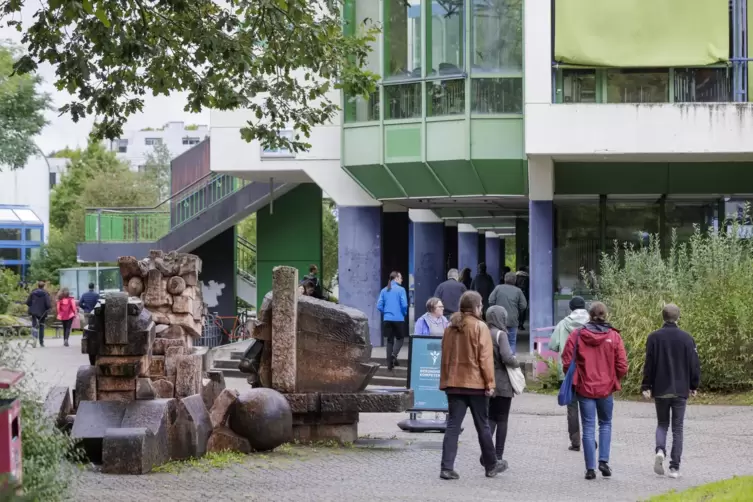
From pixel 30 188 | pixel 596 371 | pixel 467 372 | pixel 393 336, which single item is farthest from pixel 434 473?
pixel 30 188

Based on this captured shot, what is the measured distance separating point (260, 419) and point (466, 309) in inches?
98.9

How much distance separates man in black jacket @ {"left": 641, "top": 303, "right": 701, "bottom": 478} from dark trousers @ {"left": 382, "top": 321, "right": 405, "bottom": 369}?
10.0 meters

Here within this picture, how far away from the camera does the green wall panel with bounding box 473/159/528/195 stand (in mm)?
25781

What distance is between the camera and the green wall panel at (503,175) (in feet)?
84.6

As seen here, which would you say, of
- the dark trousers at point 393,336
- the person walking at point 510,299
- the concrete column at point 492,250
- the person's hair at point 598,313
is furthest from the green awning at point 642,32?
the concrete column at point 492,250

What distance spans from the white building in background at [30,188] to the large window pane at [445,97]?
59578 millimetres

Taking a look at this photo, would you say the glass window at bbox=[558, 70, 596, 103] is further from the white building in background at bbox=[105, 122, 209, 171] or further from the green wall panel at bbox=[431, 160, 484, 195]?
the white building in background at bbox=[105, 122, 209, 171]

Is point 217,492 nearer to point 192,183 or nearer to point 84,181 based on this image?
point 192,183

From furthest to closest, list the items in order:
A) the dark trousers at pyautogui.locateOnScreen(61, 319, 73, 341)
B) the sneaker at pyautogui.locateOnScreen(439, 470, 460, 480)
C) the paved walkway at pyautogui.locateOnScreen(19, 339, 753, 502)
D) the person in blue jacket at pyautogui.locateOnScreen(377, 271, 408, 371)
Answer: the dark trousers at pyautogui.locateOnScreen(61, 319, 73, 341), the person in blue jacket at pyautogui.locateOnScreen(377, 271, 408, 371), the sneaker at pyautogui.locateOnScreen(439, 470, 460, 480), the paved walkway at pyautogui.locateOnScreen(19, 339, 753, 502)

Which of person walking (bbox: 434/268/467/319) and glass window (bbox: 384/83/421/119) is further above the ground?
glass window (bbox: 384/83/421/119)

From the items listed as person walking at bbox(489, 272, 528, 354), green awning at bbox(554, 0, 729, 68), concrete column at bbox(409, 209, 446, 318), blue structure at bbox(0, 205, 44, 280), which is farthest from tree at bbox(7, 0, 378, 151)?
blue structure at bbox(0, 205, 44, 280)

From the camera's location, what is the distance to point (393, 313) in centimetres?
2181

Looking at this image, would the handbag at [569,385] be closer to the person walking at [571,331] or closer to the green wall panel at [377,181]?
the person walking at [571,331]

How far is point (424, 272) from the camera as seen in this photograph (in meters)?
38.2
